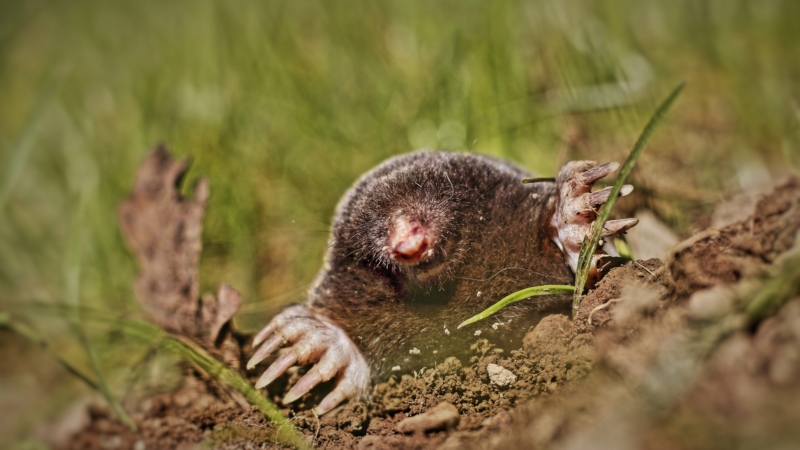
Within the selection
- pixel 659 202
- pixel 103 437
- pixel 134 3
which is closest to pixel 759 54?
pixel 659 202

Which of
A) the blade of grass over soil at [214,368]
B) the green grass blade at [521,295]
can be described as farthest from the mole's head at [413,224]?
the blade of grass over soil at [214,368]

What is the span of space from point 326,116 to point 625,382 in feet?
8.15

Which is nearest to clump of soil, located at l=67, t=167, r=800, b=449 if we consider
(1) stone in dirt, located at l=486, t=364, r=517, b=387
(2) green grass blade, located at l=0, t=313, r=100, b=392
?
(1) stone in dirt, located at l=486, t=364, r=517, b=387

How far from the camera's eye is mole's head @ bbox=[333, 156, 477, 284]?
1600 millimetres

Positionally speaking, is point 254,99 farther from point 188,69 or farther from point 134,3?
point 134,3

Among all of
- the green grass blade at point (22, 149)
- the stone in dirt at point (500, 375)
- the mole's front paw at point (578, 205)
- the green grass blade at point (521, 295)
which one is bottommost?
the stone in dirt at point (500, 375)

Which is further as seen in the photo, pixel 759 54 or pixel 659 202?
pixel 759 54

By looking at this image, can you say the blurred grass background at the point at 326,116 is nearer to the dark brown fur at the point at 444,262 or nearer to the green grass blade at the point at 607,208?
the dark brown fur at the point at 444,262

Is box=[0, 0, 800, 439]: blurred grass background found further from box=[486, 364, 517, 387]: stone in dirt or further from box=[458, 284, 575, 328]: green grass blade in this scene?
box=[486, 364, 517, 387]: stone in dirt

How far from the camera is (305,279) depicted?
2785 mm

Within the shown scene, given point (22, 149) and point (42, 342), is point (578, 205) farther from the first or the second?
point (22, 149)

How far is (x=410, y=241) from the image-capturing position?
61.3 inches

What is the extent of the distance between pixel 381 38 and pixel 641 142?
2.56 metres

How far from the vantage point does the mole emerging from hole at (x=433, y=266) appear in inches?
63.6
